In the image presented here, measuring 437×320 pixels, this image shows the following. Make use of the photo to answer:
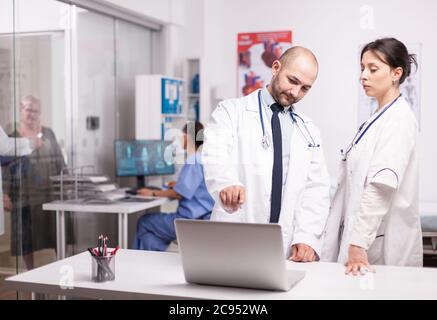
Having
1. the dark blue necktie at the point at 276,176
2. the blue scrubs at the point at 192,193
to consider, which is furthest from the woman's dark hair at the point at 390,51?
the blue scrubs at the point at 192,193

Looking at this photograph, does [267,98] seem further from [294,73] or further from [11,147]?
[11,147]

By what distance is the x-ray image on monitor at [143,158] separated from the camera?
3615 mm

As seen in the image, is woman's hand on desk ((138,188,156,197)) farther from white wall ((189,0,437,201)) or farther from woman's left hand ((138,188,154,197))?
white wall ((189,0,437,201))

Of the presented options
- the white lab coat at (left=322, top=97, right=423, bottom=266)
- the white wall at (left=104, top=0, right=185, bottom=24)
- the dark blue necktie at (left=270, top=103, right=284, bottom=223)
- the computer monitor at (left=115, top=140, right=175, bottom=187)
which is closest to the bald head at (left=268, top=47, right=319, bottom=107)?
the dark blue necktie at (left=270, top=103, right=284, bottom=223)

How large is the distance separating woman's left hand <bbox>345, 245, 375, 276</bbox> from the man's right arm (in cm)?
31

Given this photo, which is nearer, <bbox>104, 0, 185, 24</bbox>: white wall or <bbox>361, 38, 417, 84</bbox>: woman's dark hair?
<bbox>361, 38, 417, 84</bbox>: woman's dark hair

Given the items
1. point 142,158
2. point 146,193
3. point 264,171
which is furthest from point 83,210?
point 264,171

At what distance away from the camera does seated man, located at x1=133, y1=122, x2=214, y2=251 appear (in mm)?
3213

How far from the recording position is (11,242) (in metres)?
2.86

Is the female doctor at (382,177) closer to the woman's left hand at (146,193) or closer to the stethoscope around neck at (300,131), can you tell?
the stethoscope around neck at (300,131)

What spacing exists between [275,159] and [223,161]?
228mm

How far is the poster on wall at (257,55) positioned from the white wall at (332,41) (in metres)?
0.05

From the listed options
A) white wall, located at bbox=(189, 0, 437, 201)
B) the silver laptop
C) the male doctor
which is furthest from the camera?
white wall, located at bbox=(189, 0, 437, 201)

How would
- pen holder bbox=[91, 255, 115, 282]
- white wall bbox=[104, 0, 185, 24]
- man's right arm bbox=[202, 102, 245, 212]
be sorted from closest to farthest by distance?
pen holder bbox=[91, 255, 115, 282], man's right arm bbox=[202, 102, 245, 212], white wall bbox=[104, 0, 185, 24]
